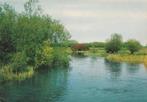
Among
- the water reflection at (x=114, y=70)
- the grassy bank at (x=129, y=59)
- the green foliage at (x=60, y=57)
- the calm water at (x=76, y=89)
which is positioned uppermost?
the green foliage at (x=60, y=57)

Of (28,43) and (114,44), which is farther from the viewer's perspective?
(114,44)

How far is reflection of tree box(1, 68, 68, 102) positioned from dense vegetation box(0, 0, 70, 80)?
277 centimetres

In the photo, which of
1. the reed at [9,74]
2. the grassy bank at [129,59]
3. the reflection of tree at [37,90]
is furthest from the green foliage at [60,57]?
→ the reed at [9,74]

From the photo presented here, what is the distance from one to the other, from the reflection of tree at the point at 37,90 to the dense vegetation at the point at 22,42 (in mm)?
2770

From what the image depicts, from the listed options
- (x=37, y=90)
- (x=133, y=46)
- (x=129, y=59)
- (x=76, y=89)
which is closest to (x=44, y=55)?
(x=76, y=89)

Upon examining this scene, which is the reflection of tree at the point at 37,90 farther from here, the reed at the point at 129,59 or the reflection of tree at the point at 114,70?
the reed at the point at 129,59

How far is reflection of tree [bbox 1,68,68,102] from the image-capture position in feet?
134

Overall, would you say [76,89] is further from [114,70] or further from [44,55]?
[114,70]

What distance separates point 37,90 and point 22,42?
15185mm

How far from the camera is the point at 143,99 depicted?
41188 mm

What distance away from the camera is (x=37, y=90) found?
46969 millimetres

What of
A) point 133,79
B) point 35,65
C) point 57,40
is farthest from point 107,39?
point 133,79

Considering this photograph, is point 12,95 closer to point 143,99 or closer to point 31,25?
point 143,99

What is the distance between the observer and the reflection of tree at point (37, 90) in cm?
4078
